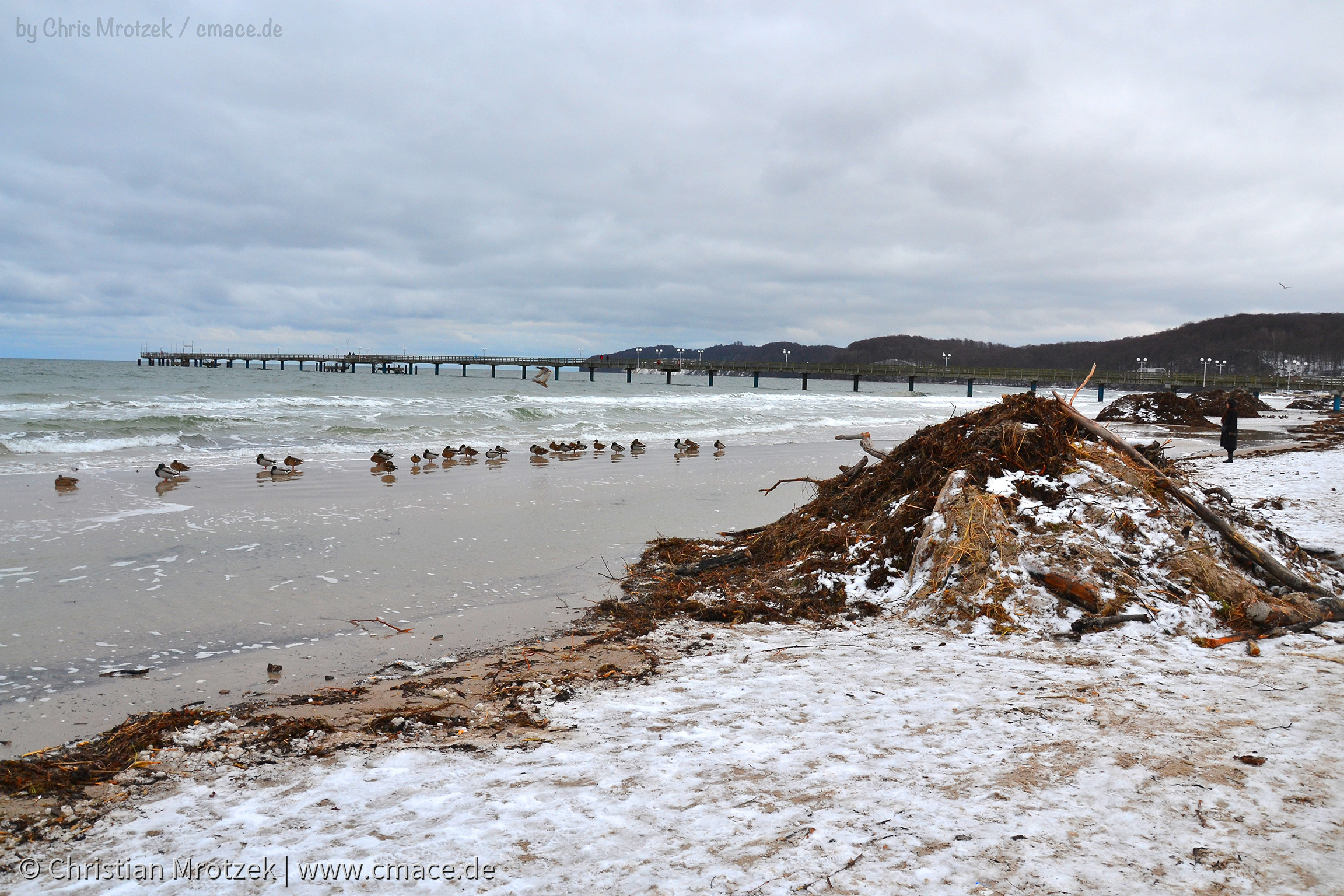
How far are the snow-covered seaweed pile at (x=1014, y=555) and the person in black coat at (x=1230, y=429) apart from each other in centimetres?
964

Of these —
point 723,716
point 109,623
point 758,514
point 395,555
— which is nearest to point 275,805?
point 723,716

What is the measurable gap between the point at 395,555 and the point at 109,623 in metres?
2.46

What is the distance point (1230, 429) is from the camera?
13977 millimetres

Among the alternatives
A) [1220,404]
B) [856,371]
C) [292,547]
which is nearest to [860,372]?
[856,371]

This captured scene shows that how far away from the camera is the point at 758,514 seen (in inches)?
379

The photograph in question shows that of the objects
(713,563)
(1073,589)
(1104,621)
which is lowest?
(713,563)

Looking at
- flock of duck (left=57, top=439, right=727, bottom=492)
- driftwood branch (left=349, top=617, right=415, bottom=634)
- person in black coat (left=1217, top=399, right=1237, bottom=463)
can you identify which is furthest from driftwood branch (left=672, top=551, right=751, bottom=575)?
person in black coat (left=1217, top=399, right=1237, bottom=463)

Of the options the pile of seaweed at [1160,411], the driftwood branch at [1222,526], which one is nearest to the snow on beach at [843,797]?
the driftwood branch at [1222,526]

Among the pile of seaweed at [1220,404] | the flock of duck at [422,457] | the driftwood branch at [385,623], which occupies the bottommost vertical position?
the driftwood branch at [385,623]

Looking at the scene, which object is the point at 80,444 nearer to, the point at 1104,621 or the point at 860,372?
the point at 1104,621

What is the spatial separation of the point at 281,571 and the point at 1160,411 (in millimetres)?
32732

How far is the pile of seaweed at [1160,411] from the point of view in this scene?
28.0 m

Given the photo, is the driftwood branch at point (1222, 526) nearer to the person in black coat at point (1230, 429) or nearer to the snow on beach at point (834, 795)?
the snow on beach at point (834, 795)

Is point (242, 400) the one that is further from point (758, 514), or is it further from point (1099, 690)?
point (1099, 690)
